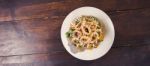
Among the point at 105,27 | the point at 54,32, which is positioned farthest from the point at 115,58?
the point at 54,32

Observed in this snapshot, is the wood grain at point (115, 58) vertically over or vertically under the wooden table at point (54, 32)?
under

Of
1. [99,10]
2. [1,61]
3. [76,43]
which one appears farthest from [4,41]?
[99,10]

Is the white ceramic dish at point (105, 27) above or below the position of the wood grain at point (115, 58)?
above

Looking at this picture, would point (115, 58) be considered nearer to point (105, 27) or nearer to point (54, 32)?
point (105, 27)
